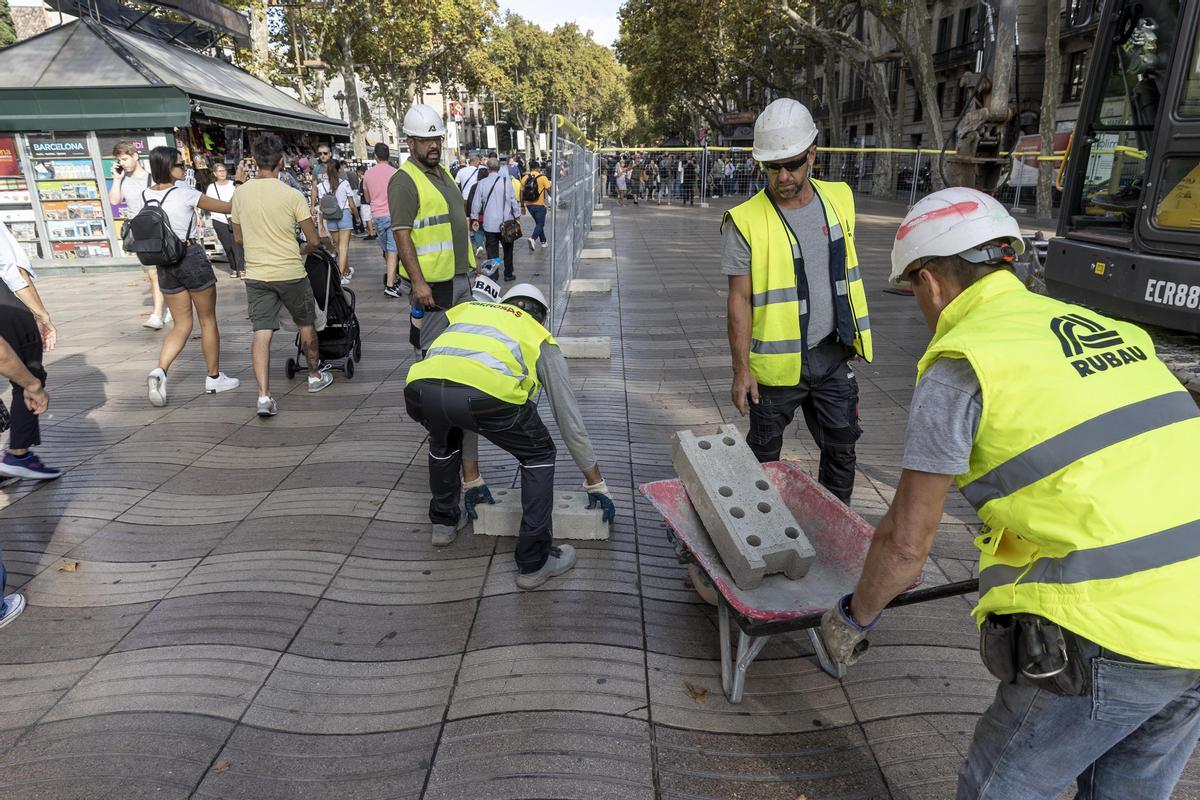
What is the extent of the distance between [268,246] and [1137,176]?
6358 millimetres

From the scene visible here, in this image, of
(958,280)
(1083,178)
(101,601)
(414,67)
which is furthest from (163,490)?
(414,67)

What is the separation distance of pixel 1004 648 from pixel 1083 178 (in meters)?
5.81

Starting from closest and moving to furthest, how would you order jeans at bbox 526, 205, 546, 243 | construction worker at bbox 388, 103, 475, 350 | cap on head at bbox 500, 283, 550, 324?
cap on head at bbox 500, 283, 550, 324
construction worker at bbox 388, 103, 475, 350
jeans at bbox 526, 205, 546, 243

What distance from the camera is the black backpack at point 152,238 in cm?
560

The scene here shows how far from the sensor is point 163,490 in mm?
4523

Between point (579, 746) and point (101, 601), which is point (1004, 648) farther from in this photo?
point (101, 601)

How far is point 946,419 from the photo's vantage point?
154 cm

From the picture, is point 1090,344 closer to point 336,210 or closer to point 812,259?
point 812,259

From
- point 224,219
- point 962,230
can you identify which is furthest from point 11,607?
point 224,219

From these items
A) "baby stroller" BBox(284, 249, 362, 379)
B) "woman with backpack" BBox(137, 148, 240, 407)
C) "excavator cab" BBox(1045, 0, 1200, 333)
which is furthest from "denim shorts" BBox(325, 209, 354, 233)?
"excavator cab" BBox(1045, 0, 1200, 333)

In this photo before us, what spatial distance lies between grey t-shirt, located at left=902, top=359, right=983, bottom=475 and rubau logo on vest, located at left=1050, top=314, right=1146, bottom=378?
0.19m

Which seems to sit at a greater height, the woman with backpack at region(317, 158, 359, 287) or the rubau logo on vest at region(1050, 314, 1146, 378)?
the rubau logo on vest at region(1050, 314, 1146, 378)

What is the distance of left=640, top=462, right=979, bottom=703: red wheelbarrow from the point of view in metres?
2.45

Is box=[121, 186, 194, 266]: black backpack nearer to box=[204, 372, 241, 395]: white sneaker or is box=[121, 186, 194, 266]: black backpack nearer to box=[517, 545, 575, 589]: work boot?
box=[204, 372, 241, 395]: white sneaker
